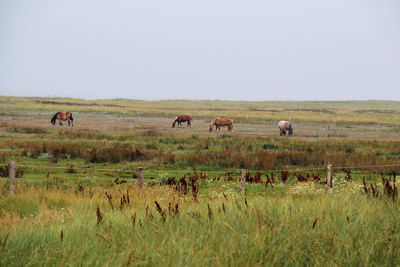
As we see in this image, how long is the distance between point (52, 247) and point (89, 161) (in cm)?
1730

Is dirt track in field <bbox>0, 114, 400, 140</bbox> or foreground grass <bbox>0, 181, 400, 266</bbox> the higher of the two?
foreground grass <bbox>0, 181, 400, 266</bbox>

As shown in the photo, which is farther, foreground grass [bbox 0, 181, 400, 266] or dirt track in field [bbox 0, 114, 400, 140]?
dirt track in field [bbox 0, 114, 400, 140]

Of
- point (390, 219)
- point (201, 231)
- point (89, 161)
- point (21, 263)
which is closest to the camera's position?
point (21, 263)

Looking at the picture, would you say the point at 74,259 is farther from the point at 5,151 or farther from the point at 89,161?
the point at 5,151

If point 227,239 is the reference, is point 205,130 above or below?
below

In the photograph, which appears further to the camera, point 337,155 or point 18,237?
point 337,155

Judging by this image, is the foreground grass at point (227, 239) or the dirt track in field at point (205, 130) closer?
the foreground grass at point (227, 239)

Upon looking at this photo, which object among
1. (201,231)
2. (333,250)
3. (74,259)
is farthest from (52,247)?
(333,250)

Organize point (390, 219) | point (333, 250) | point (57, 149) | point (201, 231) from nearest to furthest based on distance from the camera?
point (333, 250)
point (201, 231)
point (390, 219)
point (57, 149)

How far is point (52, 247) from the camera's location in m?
5.57

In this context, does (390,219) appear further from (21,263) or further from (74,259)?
(21,263)

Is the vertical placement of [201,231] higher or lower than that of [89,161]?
higher

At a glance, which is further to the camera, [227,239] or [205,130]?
[205,130]

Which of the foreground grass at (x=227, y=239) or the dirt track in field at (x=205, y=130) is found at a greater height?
the foreground grass at (x=227, y=239)
